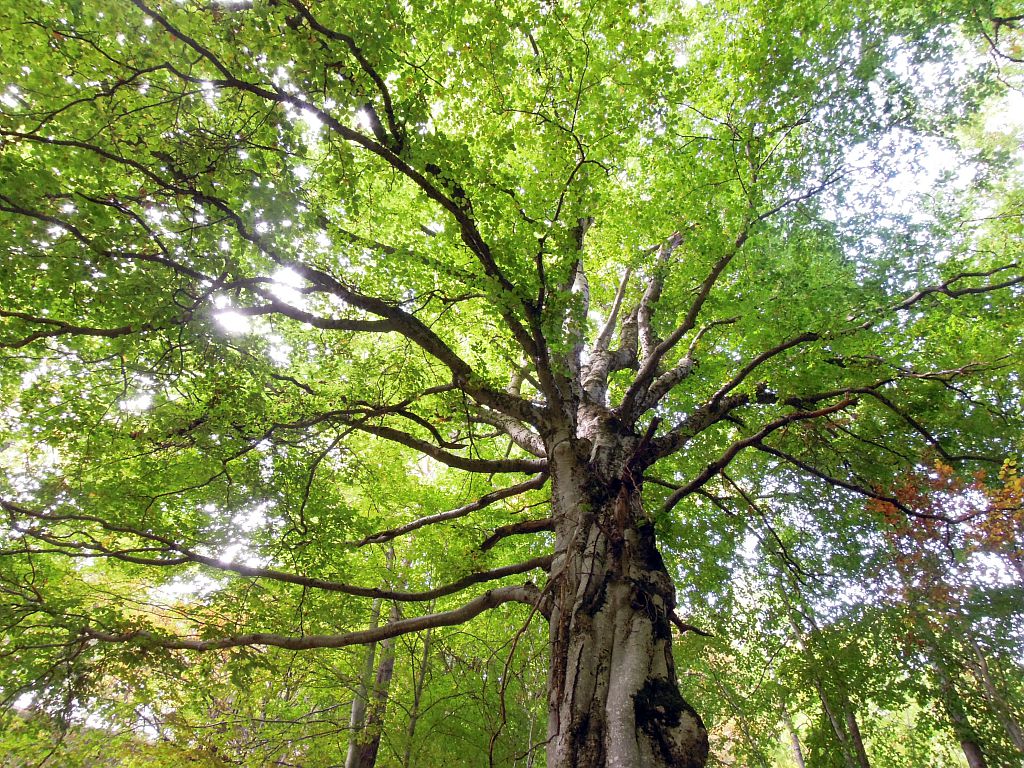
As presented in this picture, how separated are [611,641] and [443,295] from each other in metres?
3.12

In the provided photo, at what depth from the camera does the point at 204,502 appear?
16.5 feet

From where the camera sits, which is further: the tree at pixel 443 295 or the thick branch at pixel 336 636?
the thick branch at pixel 336 636

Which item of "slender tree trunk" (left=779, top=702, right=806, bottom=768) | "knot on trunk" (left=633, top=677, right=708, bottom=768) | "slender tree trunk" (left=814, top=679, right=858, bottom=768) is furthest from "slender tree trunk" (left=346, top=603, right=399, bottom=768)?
"slender tree trunk" (left=779, top=702, right=806, bottom=768)

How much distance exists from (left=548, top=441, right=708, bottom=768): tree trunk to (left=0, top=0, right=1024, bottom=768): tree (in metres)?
0.02

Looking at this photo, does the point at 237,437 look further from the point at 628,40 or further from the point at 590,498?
the point at 628,40

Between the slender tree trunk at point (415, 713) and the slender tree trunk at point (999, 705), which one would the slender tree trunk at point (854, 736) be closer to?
the slender tree trunk at point (999, 705)

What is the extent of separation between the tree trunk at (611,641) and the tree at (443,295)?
0.07 feet

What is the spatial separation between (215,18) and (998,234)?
29.9ft

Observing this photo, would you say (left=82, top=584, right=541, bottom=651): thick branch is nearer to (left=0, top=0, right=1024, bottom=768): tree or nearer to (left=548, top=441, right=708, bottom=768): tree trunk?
(left=0, top=0, right=1024, bottom=768): tree

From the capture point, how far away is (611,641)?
304 centimetres

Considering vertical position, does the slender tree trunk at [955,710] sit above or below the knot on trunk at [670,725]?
above

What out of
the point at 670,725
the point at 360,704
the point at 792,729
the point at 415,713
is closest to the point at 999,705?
the point at 792,729

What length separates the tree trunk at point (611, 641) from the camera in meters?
2.57

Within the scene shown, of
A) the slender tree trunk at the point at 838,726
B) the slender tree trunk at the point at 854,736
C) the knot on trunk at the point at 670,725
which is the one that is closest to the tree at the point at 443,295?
the knot on trunk at the point at 670,725
